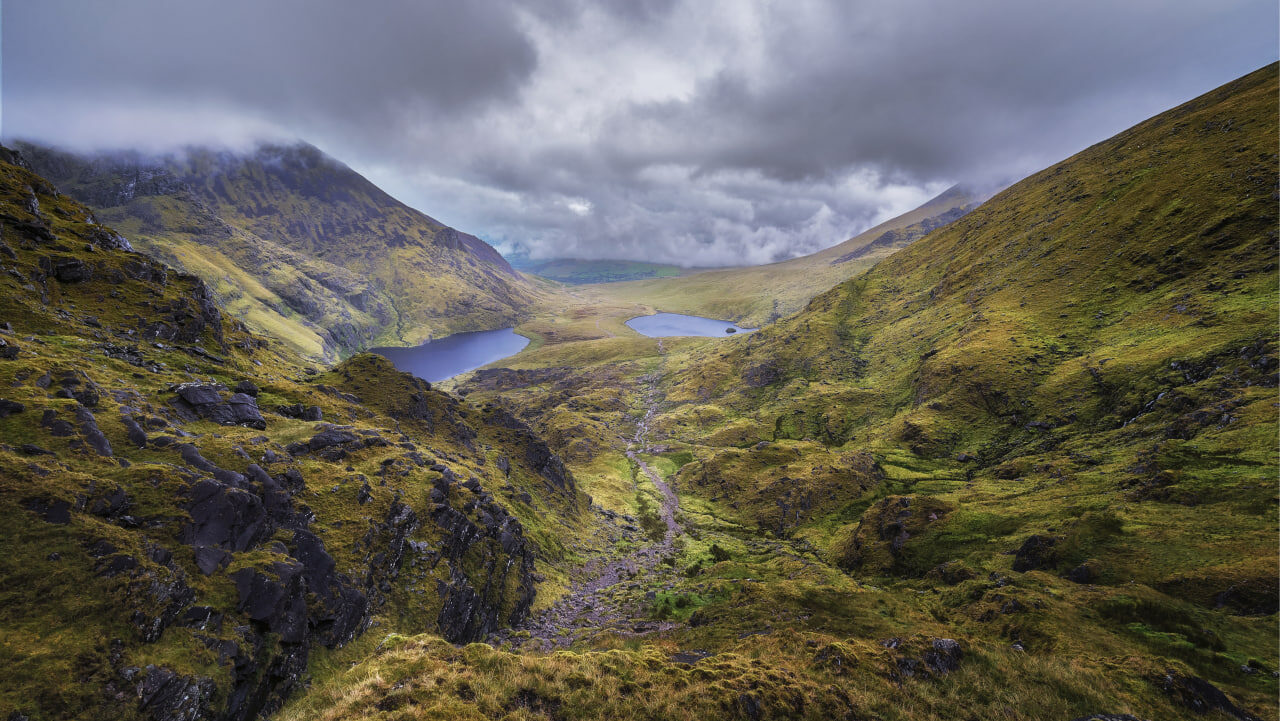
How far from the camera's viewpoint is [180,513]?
22.1 metres

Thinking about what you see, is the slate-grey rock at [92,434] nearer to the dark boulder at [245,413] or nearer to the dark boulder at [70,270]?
the dark boulder at [245,413]

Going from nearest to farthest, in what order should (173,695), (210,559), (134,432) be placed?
1. (173,695)
2. (210,559)
3. (134,432)

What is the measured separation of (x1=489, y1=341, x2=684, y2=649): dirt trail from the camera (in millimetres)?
41875

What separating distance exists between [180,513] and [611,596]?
44561 millimetres

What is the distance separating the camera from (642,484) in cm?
11581

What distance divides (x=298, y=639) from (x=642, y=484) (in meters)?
96.6

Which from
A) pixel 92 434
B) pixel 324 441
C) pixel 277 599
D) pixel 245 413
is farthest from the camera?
pixel 324 441

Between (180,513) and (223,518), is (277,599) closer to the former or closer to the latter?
(223,518)

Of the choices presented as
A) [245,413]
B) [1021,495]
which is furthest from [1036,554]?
[245,413]

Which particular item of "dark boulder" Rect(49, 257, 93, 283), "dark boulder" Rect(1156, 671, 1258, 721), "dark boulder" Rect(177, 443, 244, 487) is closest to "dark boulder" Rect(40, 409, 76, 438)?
"dark boulder" Rect(177, 443, 244, 487)

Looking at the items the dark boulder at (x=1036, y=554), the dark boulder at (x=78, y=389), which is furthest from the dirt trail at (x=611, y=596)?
the dark boulder at (x=1036, y=554)

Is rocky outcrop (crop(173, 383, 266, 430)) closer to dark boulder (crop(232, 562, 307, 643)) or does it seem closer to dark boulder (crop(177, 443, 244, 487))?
dark boulder (crop(177, 443, 244, 487))

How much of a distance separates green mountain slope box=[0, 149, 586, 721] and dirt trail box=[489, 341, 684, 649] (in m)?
3.30

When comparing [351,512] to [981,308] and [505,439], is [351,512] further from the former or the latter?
[981,308]
